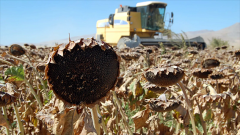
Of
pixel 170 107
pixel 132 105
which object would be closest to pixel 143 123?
pixel 170 107

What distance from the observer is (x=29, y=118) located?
307 cm

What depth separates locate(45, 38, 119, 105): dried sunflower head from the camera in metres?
1.16

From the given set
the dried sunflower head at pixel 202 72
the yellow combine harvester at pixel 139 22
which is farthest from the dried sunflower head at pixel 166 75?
the yellow combine harvester at pixel 139 22

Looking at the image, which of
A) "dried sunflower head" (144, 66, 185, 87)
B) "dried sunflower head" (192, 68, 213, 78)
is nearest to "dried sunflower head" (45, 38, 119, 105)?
"dried sunflower head" (144, 66, 185, 87)

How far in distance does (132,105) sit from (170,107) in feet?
5.12

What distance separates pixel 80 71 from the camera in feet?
3.83

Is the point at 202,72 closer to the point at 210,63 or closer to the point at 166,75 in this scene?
the point at 210,63

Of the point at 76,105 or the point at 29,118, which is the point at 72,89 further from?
the point at 29,118

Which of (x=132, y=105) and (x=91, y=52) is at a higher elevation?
(x=91, y=52)

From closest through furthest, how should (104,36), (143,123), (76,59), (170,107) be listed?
(76,59), (170,107), (143,123), (104,36)

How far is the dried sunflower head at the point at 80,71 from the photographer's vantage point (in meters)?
1.16

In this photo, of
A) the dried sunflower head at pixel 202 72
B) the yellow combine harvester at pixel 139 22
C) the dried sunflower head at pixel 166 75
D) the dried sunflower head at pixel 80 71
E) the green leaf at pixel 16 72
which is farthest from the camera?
the yellow combine harvester at pixel 139 22

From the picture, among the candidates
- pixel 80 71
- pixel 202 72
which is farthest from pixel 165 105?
pixel 80 71

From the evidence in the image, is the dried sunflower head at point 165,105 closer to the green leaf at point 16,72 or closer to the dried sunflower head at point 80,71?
the dried sunflower head at point 80,71
